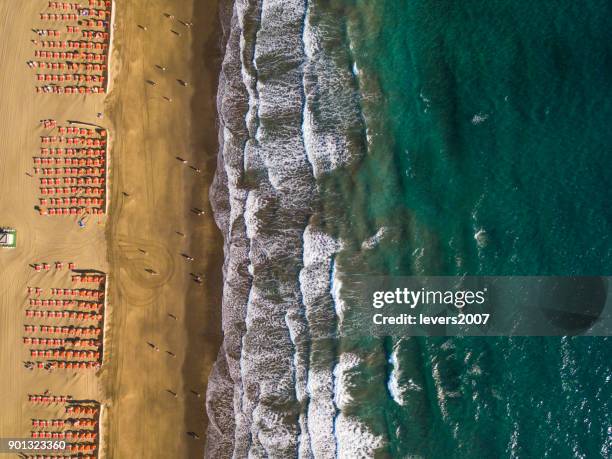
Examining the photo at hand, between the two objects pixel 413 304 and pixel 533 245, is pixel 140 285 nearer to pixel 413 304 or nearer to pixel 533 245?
pixel 413 304

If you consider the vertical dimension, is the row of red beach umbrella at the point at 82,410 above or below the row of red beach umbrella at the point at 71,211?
below

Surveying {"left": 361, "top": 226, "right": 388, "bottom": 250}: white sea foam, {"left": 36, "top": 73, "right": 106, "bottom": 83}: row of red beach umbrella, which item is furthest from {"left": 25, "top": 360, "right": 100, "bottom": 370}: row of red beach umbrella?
{"left": 361, "top": 226, "right": 388, "bottom": 250}: white sea foam

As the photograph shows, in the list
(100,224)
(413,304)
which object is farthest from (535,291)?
(100,224)

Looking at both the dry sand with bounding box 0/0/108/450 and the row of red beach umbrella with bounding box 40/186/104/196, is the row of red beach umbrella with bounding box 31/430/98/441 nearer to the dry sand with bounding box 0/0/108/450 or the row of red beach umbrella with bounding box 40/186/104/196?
the dry sand with bounding box 0/0/108/450

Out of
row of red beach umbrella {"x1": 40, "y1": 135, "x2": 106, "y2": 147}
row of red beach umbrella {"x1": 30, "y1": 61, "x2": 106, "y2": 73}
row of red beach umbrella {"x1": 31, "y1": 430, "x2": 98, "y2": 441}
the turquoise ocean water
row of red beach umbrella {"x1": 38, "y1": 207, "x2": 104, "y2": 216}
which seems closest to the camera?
the turquoise ocean water

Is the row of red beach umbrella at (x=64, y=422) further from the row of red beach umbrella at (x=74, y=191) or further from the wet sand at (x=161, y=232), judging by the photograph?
the row of red beach umbrella at (x=74, y=191)

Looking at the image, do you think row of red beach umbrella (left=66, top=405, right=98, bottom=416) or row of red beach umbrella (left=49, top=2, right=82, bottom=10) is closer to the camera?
row of red beach umbrella (left=66, top=405, right=98, bottom=416)

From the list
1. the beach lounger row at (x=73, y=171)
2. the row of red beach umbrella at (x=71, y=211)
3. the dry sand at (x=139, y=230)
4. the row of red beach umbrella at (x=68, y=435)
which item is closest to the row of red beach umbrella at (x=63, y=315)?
the dry sand at (x=139, y=230)
